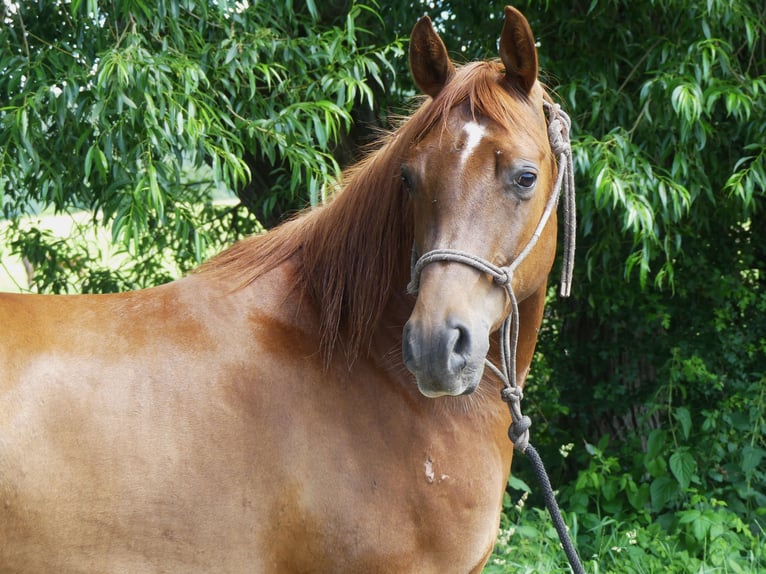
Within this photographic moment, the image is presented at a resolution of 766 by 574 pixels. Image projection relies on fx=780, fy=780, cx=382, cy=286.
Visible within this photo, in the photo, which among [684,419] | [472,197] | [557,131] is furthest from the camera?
[684,419]

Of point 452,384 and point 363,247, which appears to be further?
→ point 363,247

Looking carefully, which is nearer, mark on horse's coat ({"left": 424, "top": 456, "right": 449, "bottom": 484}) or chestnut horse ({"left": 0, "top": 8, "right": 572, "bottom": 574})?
chestnut horse ({"left": 0, "top": 8, "right": 572, "bottom": 574})

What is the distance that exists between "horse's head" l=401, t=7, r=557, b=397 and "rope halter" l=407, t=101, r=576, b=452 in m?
0.02

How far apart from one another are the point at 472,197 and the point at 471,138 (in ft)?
0.50

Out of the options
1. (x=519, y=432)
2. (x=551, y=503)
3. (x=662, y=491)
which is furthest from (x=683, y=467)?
(x=519, y=432)

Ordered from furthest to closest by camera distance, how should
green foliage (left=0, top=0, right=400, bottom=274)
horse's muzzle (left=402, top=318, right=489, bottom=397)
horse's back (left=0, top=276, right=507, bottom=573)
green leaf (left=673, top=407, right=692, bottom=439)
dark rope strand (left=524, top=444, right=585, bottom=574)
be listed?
green leaf (left=673, top=407, right=692, bottom=439), green foliage (left=0, top=0, right=400, bottom=274), dark rope strand (left=524, top=444, right=585, bottom=574), horse's back (left=0, top=276, right=507, bottom=573), horse's muzzle (left=402, top=318, right=489, bottom=397)

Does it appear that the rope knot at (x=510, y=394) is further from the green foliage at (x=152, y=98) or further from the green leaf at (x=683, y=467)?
the green leaf at (x=683, y=467)

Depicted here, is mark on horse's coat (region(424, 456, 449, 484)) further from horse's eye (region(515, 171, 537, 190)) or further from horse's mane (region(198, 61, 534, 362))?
horse's eye (region(515, 171, 537, 190))

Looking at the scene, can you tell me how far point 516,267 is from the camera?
188 centimetres

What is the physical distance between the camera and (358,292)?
2.09m

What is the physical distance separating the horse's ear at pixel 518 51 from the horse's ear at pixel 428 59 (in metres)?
0.15

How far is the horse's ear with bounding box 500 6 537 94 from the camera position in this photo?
191 centimetres

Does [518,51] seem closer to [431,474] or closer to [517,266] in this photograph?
[517,266]

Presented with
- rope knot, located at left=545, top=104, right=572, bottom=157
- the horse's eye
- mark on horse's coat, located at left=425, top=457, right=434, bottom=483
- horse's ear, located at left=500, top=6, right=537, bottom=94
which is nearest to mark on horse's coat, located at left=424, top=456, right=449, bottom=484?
mark on horse's coat, located at left=425, top=457, right=434, bottom=483
